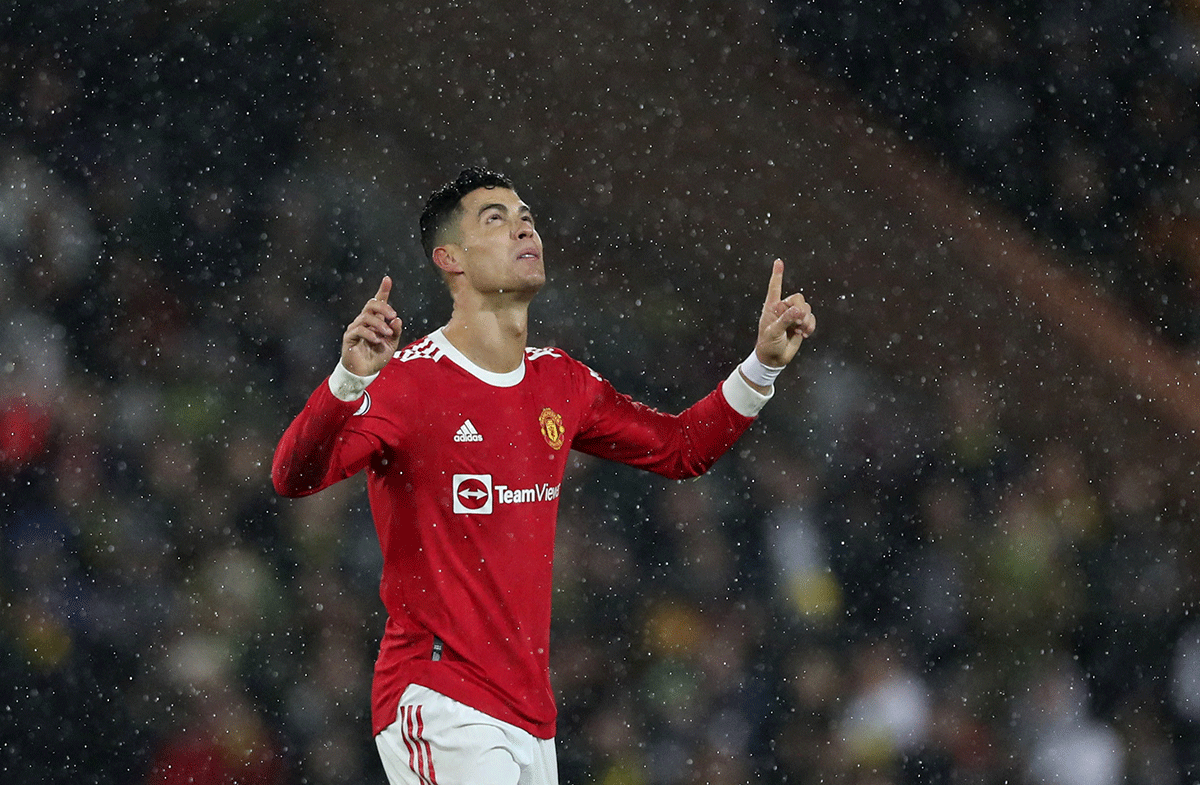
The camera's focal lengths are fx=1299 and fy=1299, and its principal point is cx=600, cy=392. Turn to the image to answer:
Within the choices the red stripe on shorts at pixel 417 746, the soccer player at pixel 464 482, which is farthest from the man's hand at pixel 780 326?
the red stripe on shorts at pixel 417 746

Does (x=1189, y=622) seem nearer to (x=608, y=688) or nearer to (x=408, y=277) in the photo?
(x=608, y=688)

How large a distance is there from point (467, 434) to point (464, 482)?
104mm

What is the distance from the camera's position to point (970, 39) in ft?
17.4

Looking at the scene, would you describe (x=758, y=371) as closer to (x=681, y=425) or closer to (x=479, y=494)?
(x=681, y=425)

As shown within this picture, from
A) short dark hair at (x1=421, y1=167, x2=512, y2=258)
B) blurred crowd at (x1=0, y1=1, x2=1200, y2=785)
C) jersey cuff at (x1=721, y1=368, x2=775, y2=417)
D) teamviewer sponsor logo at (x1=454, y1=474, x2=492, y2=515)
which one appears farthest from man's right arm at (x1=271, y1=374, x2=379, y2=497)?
blurred crowd at (x1=0, y1=1, x2=1200, y2=785)

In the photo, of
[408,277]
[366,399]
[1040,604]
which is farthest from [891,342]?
[366,399]

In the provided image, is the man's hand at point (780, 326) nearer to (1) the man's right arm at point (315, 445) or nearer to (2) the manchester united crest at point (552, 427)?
(2) the manchester united crest at point (552, 427)

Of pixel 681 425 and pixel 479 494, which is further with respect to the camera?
pixel 681 425

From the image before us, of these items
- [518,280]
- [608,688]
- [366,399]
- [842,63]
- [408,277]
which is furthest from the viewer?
[842,63]

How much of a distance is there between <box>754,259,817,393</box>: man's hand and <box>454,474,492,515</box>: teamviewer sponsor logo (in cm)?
69

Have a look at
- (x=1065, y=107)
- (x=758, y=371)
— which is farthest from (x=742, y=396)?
(x=1065, y=107)

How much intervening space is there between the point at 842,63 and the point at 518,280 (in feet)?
9.74

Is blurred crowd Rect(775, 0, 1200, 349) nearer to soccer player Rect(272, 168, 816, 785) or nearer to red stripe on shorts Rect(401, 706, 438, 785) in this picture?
soccer player Rect(272, 168, 816, 785)

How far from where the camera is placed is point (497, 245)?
2.78 meters
